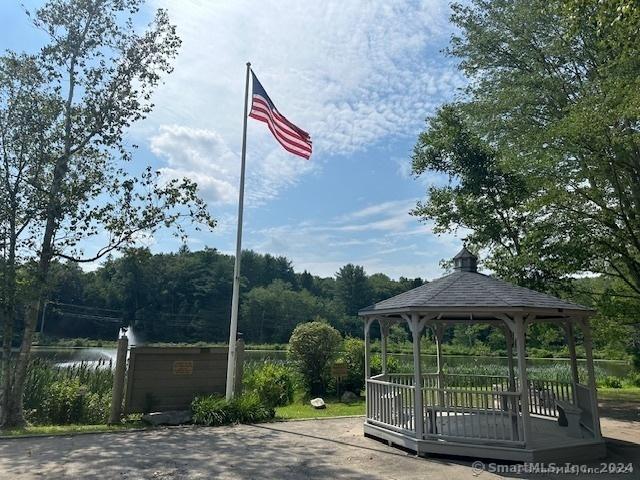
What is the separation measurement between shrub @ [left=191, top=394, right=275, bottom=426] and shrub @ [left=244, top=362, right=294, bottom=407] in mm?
2019

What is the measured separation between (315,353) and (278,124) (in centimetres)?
707

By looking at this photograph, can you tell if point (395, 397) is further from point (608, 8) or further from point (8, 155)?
point (8, 155)

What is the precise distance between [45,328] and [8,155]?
2578 inches

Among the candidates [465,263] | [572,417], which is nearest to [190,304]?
[465,263]

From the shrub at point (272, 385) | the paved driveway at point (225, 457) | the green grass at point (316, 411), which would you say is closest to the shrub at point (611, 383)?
the paved driveway at point (225, 457)

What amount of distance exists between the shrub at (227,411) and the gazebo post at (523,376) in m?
5.36

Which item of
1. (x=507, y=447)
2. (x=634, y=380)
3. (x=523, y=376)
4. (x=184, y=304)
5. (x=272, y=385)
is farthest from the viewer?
(x=184, y=304)

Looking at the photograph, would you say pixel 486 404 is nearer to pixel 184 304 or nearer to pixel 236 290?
pixel 236 290

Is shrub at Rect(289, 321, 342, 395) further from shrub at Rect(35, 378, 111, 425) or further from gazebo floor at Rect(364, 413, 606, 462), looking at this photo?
gazebo floor at Rect(364, 413, 606, 462)

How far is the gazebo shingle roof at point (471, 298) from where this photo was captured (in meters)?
6.69

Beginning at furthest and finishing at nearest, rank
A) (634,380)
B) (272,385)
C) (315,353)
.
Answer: (634,380)
(315,353)
(272,385)

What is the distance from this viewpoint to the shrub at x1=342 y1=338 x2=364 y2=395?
13578mm

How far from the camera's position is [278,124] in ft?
35.5

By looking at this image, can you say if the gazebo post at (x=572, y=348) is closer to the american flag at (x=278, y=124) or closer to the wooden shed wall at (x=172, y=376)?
the american flag at (x=278, y=124)
